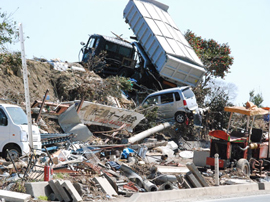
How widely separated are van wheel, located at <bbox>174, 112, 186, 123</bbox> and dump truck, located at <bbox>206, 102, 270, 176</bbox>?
6.23 metres

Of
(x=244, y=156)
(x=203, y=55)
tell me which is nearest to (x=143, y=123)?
(x=244, y=156)

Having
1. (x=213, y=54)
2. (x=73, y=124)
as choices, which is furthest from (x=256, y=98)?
(x=73, y=124)

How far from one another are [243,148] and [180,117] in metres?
7.24

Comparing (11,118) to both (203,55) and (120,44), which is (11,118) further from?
(203,55)

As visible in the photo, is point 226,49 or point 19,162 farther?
point 226,49

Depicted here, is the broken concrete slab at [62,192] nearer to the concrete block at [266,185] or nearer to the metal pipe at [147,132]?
the concrete block at [266,185]

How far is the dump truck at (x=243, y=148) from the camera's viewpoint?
13531 millimetres

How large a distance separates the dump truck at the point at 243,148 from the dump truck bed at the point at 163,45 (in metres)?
8.47

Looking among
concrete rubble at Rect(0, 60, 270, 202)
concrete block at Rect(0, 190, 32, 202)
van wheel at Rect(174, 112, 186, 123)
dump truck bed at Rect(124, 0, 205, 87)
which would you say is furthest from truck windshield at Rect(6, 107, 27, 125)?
dump truck bed at Rect(124, 0, 205, 87)

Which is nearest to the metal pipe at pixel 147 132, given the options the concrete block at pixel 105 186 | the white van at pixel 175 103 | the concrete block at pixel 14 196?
the white van at pixel 175 103

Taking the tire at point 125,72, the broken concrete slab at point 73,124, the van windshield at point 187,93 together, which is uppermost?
the tire at point 125,72

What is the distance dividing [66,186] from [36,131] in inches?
194

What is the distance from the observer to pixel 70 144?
14.6 metres

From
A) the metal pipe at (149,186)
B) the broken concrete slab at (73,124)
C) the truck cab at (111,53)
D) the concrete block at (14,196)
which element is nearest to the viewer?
the concrete block at (14,196)
